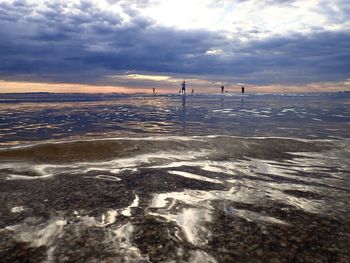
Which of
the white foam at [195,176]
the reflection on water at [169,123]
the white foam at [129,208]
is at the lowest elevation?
the reflection on water at [169,123]

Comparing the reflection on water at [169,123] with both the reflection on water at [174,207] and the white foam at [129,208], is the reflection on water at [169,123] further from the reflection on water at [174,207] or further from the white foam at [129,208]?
the white foam at [129,208]

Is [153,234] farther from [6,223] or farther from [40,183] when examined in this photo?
[40,183]

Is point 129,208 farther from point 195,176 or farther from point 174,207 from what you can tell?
point 195,176

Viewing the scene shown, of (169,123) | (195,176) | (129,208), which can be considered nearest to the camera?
(129,208)

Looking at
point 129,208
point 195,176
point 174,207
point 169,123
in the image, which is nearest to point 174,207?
point 174,207

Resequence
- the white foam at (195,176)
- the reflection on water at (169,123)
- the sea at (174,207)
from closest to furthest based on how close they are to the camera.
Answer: the sea at (174,207) < the white foam at (195,176) < the reflection on water at (169,123)

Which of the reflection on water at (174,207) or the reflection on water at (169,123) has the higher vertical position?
the reflection on water at (174,207)

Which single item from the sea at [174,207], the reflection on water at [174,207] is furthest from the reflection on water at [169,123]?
the reflection on water at [174,207]

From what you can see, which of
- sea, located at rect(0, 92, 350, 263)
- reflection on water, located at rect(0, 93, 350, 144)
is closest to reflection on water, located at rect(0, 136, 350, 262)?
sea, located at rect(0, 92, 350, 263)

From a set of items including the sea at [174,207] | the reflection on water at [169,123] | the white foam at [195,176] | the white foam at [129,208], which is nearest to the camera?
the sea at [174,207]

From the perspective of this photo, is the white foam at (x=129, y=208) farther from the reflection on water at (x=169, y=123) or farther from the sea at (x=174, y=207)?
the reflection on water at (x=169, y=123)

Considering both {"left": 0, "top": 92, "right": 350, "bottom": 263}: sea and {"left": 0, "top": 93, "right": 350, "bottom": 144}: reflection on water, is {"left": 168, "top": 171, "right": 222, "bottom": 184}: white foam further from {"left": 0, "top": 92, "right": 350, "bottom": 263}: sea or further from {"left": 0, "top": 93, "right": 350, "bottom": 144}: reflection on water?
{"left": 0, "top": 93, "right": 350, "bottom": 144}: reflection on water

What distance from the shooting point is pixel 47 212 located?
409 centimetres

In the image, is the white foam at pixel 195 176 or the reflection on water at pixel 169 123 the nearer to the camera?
the white foam at pixel 195 176
